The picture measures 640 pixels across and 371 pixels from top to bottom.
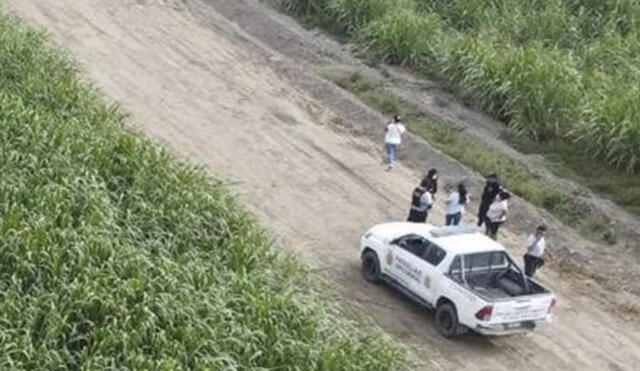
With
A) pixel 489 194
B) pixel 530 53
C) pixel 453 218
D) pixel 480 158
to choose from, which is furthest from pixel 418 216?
pixel 530 53

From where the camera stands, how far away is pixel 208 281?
55.6 ft

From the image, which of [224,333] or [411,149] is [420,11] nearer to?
[411,149]

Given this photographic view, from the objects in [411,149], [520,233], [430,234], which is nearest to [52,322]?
[430,234]

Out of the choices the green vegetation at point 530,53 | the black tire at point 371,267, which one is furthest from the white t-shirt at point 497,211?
the green vegetation at point 530,53

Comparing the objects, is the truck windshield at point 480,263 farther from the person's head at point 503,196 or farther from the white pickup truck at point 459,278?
the person's head at point 503,196

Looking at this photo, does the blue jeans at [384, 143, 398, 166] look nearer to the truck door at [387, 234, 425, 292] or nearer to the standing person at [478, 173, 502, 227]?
the standing person at [478, 173, 502, 227]

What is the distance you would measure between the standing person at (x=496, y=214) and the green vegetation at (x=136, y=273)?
5.21 meters

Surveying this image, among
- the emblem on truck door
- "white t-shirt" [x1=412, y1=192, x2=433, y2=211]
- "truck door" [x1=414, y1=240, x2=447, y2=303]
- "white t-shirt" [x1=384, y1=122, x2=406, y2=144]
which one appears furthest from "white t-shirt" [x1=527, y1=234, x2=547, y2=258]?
"white t-shirt" [x1=384, y1=122, x2=406, y2=144]

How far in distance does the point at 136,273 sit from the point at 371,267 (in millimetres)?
5642

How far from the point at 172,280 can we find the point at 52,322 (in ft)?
6.48

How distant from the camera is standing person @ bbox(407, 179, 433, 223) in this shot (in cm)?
2239

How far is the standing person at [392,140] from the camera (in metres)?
25.6

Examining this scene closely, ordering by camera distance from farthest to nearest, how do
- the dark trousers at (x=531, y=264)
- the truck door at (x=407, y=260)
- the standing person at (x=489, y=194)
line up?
1. the standing person at (x=489, y=194)
2. the dark trousers at (x=531, y=264)
3. the truck door at (x=407, y=260)

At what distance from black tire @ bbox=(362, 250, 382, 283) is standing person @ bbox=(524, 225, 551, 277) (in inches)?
107
